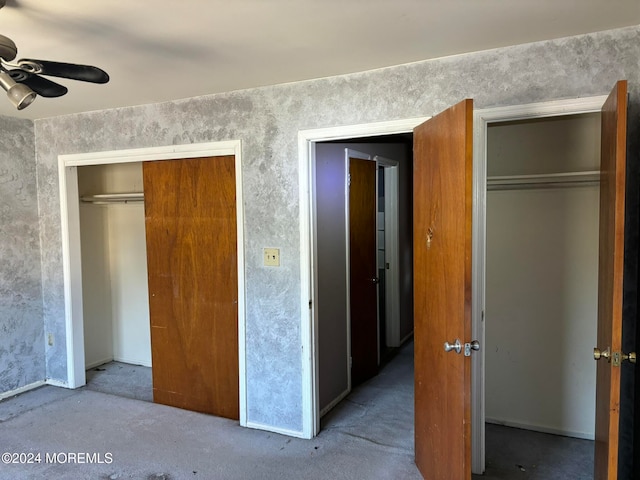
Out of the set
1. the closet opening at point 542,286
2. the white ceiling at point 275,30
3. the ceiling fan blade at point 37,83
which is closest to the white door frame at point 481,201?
the white ceiling at point 275,30

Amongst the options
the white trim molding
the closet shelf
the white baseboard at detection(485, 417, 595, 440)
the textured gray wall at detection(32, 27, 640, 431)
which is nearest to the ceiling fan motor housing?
the textured gray wall at detection(32, 27, 640, 431)

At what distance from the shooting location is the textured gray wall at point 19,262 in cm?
361

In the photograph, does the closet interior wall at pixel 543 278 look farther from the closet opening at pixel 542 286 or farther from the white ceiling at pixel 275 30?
the white ceiling at pixel 275 30

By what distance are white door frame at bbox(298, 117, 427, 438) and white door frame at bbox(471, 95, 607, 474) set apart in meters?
0.79

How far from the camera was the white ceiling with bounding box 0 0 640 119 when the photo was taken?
1.73 meters

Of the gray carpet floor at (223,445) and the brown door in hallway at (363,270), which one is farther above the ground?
the brown door in hallway at (363,270)

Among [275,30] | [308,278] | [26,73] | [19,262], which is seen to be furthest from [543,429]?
[19,262]

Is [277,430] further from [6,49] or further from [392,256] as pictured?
[6,49]

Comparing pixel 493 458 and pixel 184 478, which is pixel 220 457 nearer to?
pixel 184 478

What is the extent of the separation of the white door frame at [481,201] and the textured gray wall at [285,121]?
0.18 feet

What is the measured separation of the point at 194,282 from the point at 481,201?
7.08ft

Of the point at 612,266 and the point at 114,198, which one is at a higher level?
the point at 114,198

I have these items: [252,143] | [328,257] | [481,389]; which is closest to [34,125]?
[252,143]

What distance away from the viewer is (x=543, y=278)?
3000mm
